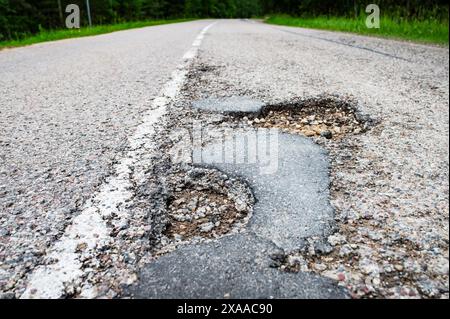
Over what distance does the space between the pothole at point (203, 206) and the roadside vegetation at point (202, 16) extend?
7.01 m

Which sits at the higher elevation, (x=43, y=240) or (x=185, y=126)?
(x=185, y=126)

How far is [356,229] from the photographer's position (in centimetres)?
129

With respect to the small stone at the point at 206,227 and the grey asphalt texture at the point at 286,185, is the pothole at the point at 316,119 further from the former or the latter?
the small stone at the point at 206,227

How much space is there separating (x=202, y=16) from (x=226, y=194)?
47.2 meters

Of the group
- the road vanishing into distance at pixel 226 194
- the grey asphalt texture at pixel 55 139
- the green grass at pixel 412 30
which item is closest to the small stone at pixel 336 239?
the road vanishing into distance at pixel 226 194

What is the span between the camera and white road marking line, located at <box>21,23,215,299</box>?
1056 millimetres

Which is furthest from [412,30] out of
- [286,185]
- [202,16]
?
[202,16]

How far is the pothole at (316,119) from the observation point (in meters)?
2.25

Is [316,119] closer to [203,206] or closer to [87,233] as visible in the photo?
[203,206]

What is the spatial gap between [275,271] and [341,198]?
544mm

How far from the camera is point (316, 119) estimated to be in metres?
2.44

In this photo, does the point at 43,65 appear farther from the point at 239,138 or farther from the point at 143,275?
the point at 143,275

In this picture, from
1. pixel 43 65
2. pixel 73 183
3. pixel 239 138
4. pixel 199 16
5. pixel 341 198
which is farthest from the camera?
pixel 199 16
